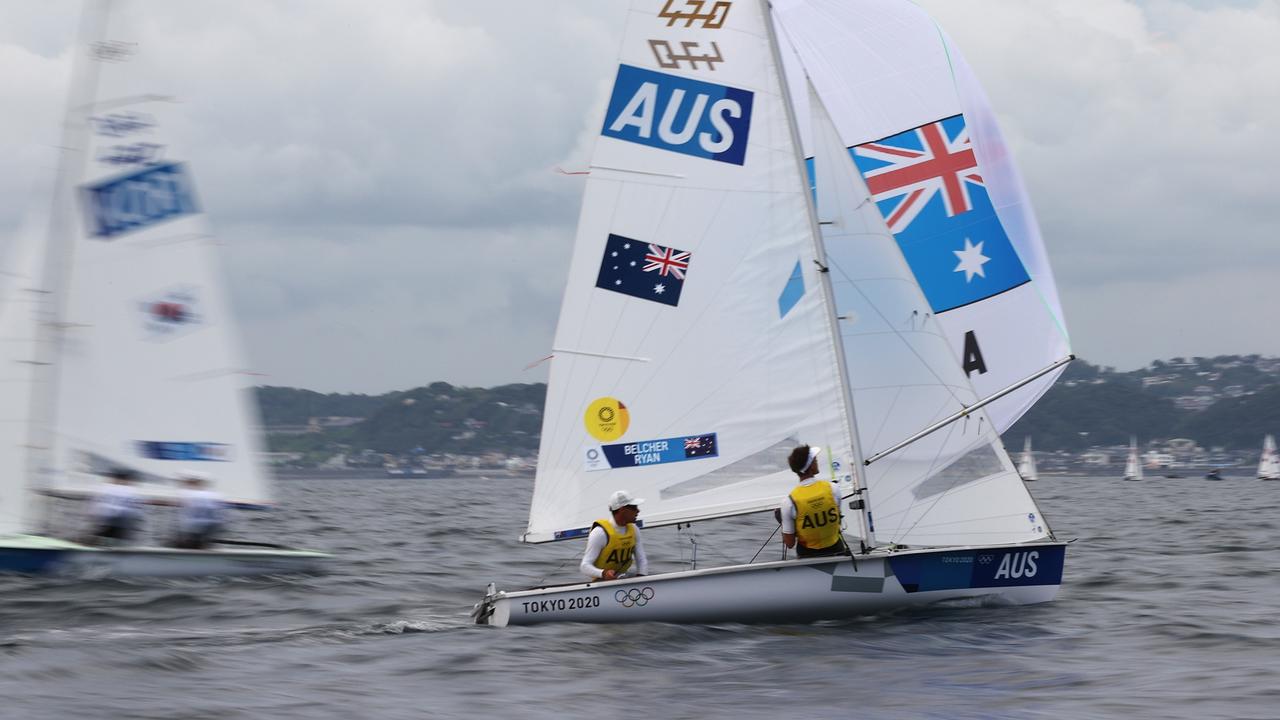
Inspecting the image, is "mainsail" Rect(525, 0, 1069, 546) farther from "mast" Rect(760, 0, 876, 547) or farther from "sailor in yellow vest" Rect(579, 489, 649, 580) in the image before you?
"sailor in yellow vest" Rect(579, 489, 649, 580)

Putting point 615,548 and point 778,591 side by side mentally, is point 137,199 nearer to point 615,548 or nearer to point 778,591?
point 615,548

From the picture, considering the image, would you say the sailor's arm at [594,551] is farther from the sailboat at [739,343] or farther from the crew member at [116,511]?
the crew member at [116,511]

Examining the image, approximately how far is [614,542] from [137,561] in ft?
22.3

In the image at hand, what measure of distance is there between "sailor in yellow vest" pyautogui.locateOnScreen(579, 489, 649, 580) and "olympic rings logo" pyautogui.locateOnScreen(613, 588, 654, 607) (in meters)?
0.21

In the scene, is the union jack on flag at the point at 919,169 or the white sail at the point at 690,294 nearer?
the white sail at the point at 690,294

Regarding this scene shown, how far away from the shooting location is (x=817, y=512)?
1174 cm

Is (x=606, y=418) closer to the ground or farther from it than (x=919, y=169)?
closer to the ground

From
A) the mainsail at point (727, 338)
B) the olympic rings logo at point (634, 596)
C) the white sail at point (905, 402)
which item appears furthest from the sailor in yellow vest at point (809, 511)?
the olympic rings logo at point (634, 596)

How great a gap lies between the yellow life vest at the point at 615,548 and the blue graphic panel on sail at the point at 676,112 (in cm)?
314

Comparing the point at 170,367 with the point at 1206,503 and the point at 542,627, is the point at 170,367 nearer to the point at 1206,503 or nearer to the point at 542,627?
the point at 542,627

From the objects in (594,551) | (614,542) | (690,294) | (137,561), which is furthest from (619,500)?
(137,561)

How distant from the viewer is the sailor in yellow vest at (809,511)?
1173 centimetres

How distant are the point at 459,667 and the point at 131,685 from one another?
2.20 m

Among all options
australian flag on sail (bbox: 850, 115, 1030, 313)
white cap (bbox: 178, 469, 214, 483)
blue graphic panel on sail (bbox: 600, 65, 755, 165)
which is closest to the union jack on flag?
australian flag on sail (bbox: 850, 115, 1030, 313)
